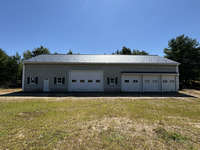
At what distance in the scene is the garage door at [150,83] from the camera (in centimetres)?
1238

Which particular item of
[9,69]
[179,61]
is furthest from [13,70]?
[179,61]

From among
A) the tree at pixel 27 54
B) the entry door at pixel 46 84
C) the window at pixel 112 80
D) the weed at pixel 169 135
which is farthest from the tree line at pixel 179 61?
the weed at pixel 169 135

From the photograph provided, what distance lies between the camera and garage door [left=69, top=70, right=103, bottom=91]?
40.2ft

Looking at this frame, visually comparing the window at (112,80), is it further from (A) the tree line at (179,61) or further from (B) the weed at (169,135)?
(A) the tree line at (179,61)

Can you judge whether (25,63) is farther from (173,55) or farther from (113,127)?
(173,55)

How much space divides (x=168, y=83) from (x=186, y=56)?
11355 mm

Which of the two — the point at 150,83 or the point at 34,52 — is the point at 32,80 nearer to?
the point at 150,83

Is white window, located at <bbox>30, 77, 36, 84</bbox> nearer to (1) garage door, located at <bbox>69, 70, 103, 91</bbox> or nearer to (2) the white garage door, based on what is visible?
(1) garage door, located at <bbox>69, 70, 103, 91</bbox>

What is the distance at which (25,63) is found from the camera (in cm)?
1213

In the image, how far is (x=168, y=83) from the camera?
493 inches

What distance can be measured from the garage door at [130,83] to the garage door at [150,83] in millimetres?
917

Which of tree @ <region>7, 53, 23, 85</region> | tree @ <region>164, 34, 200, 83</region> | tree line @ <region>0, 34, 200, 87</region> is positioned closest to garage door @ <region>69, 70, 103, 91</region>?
tree line @ <region>0, 34, 200, 87</region>

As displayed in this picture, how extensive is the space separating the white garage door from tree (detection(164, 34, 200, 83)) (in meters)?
8.96

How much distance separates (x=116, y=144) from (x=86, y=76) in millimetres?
10242
